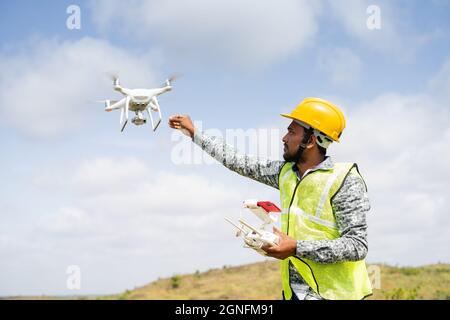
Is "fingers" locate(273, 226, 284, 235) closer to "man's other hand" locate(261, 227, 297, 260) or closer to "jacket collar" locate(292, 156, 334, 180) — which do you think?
"man's other hand" locate(261, 227, 297, 260)

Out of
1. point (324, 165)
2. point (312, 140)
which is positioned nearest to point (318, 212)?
point (324, 165)

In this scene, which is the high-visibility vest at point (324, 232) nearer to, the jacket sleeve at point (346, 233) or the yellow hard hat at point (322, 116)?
the jacket sleeve at point (346, 233)

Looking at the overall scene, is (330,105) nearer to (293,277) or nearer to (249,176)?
(249,176)

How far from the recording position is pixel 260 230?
6.09 metres

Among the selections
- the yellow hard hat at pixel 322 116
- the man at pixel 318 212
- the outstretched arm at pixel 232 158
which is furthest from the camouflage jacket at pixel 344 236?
the outstretched arm at pixel 232 158

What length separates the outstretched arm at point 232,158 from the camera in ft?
24.0

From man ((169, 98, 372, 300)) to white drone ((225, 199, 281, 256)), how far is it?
9 centimetres

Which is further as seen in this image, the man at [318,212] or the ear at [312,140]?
the ear at [312,140]

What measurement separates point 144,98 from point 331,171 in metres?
2.20

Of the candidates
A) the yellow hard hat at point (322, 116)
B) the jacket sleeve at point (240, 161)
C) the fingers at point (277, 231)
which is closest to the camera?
the fingers at point (277, 231)

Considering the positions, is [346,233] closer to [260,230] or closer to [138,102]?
[260,230]

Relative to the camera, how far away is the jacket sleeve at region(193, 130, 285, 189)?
730 cm
